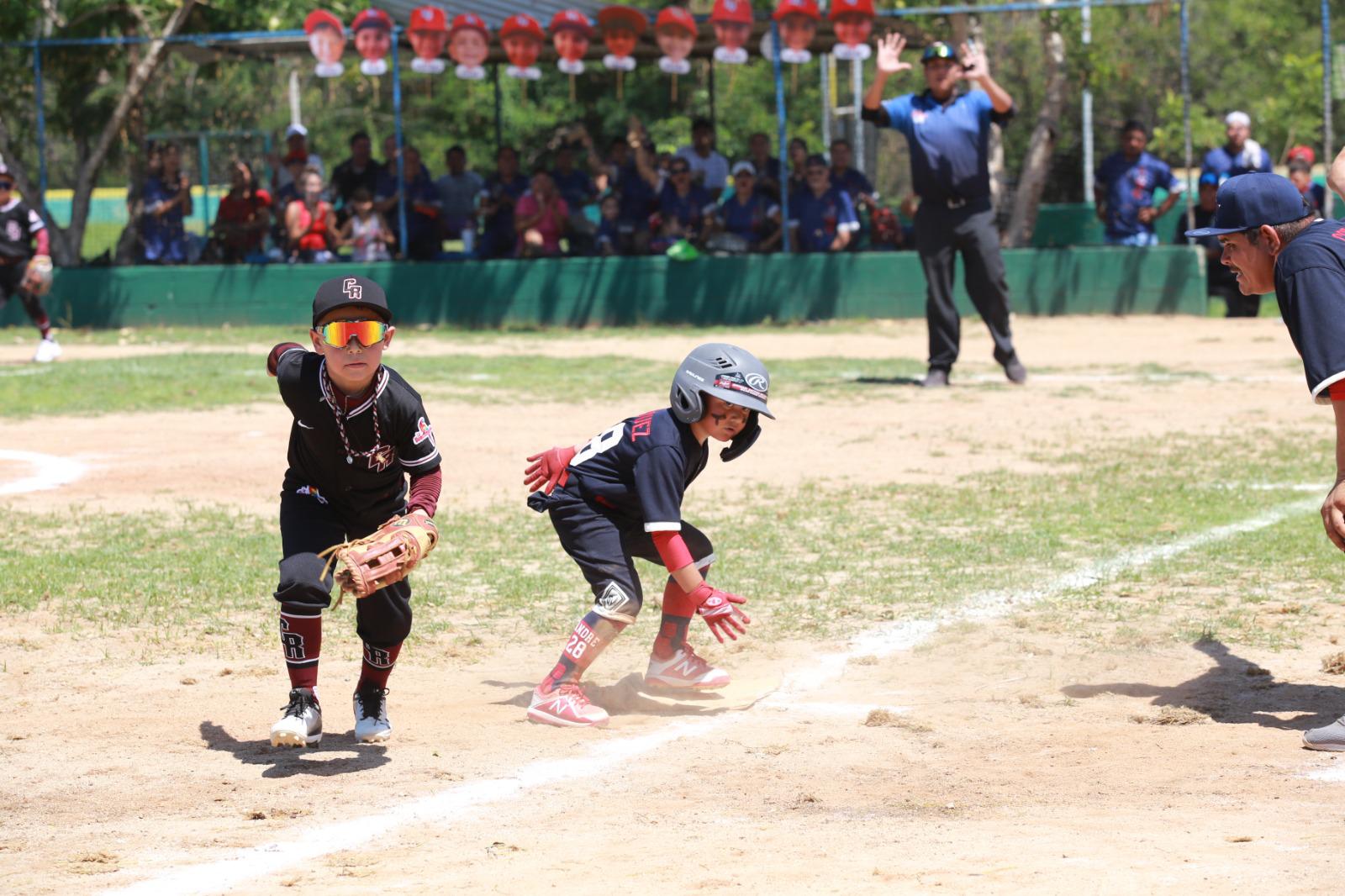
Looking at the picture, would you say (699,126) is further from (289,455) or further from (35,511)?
(289,455)

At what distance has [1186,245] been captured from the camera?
19422 millimetres

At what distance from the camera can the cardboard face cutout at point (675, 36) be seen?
1922 cm

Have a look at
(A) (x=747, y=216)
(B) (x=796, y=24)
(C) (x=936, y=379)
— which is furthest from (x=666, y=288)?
(C) (x=936, y=379)

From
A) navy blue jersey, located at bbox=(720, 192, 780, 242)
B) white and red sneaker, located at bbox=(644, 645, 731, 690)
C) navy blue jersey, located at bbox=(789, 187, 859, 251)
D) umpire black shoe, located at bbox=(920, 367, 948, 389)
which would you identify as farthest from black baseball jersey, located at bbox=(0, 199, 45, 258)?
white and red sneaker, located at bbox=(644, 645, 731, 690)

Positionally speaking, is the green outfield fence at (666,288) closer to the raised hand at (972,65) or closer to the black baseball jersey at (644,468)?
the raised hand at (972,65)

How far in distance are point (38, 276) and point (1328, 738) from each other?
43.7 ft

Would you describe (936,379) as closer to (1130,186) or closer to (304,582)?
(1130,186)

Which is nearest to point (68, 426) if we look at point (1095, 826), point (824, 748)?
point (824, 748)

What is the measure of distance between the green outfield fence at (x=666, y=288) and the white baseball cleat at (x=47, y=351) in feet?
11.3

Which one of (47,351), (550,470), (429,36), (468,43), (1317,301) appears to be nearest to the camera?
(1317,301)

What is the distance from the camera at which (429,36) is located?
62.1ft

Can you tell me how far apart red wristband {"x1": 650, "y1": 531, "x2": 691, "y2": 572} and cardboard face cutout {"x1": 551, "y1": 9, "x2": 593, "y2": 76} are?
14827mm

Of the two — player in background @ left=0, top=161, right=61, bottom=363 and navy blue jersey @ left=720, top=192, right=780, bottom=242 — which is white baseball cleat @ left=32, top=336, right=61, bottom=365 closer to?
player in background @ left=0, top=161, right=61, bottom=363

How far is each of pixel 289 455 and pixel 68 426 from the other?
718cm
